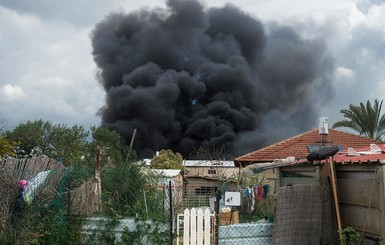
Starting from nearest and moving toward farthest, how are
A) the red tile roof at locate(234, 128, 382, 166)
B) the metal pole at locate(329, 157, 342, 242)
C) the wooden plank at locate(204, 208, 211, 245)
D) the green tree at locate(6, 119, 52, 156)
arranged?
the metal pole at locate(329, 157, 342, 242) → the wooden plank at locate(204, 208, 211, 245) → the red tile roof at locate(234, 128, 382, 166) → the green tree at locate(6, 119, 52, 156)

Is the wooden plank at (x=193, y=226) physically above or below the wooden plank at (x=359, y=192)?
below

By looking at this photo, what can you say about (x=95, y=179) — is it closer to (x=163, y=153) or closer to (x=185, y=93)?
(x=163, y=153)

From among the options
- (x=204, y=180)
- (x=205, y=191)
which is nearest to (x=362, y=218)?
(x=205, y=191)

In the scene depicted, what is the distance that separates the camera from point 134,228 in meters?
8.07

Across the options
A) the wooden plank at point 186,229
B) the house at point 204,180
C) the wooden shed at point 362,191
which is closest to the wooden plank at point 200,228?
the wooden plank at point 186,229

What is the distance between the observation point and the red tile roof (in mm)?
23578

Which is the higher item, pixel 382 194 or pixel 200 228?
pixel 382 194

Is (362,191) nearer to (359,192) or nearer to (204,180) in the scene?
(359,192)

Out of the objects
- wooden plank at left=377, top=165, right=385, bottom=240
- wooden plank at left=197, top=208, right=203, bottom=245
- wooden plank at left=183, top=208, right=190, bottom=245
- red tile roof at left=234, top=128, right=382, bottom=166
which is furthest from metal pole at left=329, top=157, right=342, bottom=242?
red tile roof at left=234, top=128, right=382, bottom=166

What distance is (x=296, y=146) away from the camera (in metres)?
24.6

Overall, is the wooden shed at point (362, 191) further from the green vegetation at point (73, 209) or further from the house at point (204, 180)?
the house at point (204, 180)

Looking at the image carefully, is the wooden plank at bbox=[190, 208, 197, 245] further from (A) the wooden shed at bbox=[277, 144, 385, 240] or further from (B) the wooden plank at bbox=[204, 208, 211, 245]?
(A) the wooden shed at bbox=[277, 144, 385, 240]

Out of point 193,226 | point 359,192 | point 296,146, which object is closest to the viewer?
point 359,192

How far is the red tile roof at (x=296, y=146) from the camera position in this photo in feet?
77.4
